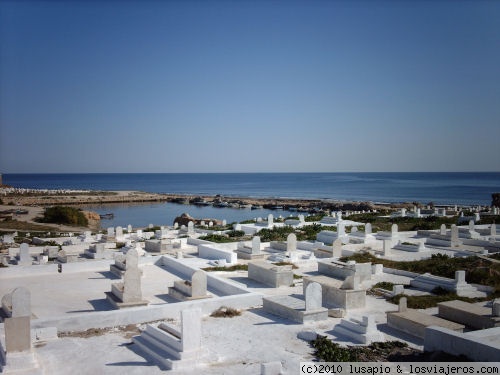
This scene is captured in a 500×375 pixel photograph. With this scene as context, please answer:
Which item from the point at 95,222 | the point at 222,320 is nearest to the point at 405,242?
the point at 222,320

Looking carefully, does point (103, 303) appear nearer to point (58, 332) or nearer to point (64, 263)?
point (58, 332)

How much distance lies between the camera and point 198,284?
565 inches

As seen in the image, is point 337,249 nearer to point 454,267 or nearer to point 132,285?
point 454,267

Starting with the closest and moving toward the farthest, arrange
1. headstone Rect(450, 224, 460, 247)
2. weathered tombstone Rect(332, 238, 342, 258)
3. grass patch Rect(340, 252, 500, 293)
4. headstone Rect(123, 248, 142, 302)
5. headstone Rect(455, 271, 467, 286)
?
headstone Rect(123, 248, 142, 302) < headstone Rect(455, 271, 467, 286) < grass patch Rect(340, 252, 500, 293) < weathered tombstone Rect(332, 238, 342, 258) < headstone Rect(450, 224, 460, 247)

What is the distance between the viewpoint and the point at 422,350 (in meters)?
9.92

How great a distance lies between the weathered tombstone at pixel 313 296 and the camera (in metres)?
12.2

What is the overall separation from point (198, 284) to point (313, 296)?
12.7ft

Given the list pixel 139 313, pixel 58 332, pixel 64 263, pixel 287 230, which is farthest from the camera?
pixel 287 230

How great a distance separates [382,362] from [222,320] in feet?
15.1

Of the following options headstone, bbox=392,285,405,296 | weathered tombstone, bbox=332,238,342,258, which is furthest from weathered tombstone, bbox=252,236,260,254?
headstone, bbox=392,285,405,296

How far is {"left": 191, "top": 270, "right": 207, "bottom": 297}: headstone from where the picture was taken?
14.3 meters

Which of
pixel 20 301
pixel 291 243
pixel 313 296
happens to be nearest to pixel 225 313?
pixel 313 296

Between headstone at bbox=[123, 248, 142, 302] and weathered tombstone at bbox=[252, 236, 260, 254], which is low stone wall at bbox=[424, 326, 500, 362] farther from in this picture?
weathered tombstone at bbox=[252, 236, 260, 254]

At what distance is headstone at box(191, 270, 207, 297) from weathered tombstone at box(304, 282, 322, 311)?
11.9 feet
